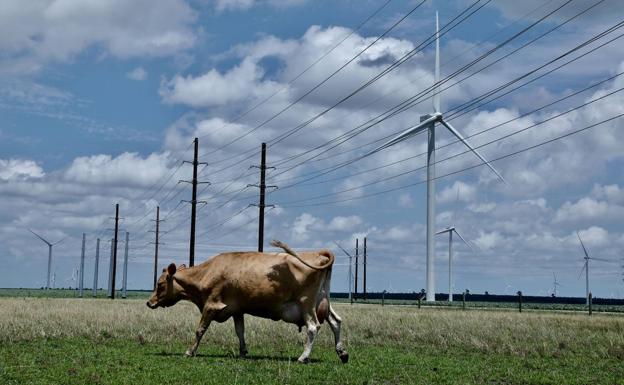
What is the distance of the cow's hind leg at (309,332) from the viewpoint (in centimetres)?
1681

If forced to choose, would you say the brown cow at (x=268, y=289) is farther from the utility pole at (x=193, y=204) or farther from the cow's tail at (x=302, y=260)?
the utility pole at (x=193, y=204)

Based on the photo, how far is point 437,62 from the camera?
76938 mm

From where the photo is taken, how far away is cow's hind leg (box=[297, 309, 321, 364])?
1681cm

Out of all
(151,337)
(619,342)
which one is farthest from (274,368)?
(619,342)

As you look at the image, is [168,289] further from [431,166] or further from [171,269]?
[431,166]

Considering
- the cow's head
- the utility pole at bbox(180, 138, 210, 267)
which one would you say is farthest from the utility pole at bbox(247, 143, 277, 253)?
the cow's head

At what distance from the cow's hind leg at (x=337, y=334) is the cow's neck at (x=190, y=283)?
145 inches

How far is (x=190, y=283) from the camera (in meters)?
19.9

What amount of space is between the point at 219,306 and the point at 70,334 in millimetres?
7082

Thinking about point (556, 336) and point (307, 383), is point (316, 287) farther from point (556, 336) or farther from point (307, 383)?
point (556, 336)

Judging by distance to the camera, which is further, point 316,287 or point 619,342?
point 619,342

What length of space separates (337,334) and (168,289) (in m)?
5.39

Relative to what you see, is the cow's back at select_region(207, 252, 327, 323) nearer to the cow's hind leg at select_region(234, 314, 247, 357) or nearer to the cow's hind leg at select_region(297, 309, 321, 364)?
the cow's hind leg at select_region(234, 314, 247, 357)

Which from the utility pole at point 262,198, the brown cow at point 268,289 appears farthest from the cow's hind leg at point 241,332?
the utility pole at point 262,198
